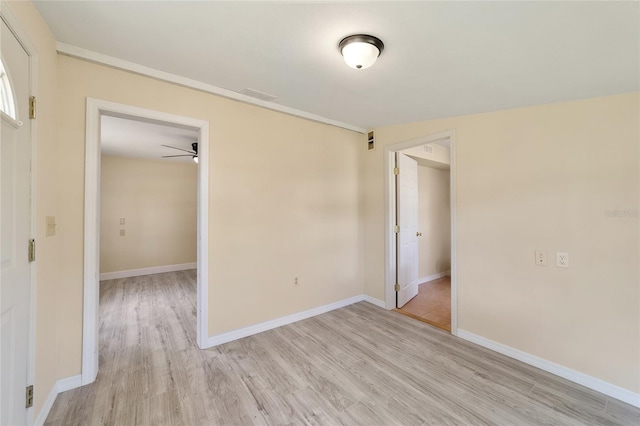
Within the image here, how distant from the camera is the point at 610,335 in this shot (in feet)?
6.48

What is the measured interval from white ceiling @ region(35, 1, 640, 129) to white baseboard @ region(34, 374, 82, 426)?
244 cm

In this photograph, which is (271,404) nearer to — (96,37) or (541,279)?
(541,279)

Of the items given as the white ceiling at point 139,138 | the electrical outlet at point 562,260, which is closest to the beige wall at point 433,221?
the electrical outlet at point 562,260

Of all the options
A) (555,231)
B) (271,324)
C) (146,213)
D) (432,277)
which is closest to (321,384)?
(271,324)

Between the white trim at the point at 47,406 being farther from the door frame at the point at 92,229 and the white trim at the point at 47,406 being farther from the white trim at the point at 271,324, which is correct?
the white trim at the point at 271,324

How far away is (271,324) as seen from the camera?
2881 mm

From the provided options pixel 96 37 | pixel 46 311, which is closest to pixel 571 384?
pixel 46 311

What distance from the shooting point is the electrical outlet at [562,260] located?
2162mm

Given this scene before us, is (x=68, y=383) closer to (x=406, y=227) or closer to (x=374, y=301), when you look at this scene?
(x=374, y=301)

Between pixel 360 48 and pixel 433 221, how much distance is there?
→ 4.07 metres

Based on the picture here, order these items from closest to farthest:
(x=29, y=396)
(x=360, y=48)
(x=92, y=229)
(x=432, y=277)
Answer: (x=29, y=396), (x=360, y=48), (x=92, y=229), (x=432, y=277)

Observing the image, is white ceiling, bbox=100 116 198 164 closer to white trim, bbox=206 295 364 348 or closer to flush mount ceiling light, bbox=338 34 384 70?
flush mount ceiling light, bbox=338 34 384 70

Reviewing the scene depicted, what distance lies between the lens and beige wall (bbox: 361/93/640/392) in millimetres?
1937

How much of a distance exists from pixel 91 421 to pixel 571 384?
3533 mm
